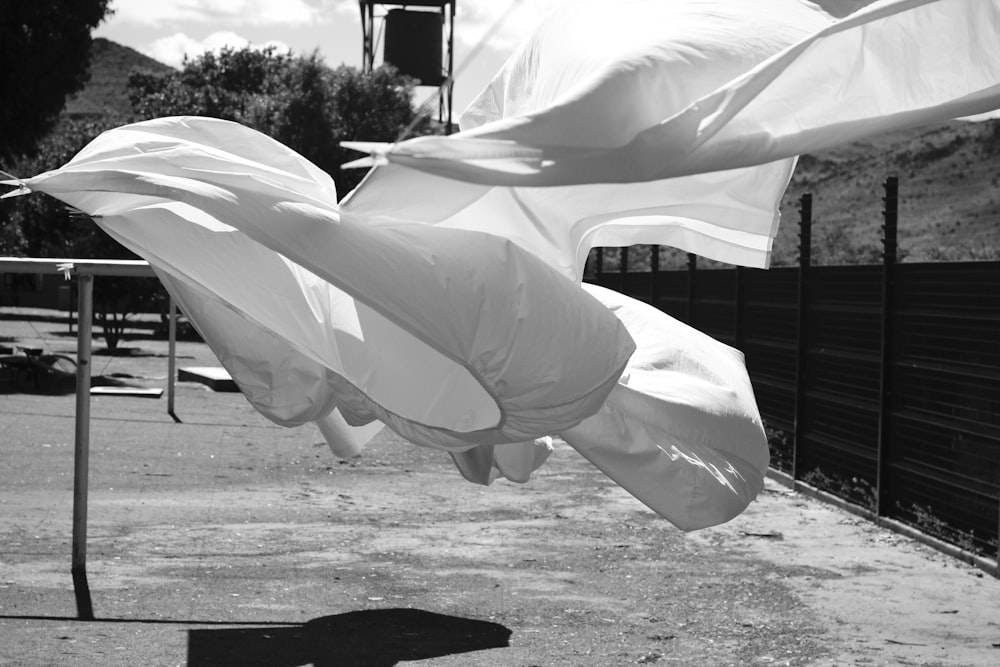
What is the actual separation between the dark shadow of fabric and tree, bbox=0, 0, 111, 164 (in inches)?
636

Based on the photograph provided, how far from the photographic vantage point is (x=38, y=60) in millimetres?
21094

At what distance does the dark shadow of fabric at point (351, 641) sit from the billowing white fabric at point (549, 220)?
330 cm

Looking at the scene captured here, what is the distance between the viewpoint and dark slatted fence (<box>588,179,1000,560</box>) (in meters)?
8.79

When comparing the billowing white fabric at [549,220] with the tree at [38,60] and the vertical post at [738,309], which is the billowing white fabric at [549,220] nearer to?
the vertical post at [738,309]

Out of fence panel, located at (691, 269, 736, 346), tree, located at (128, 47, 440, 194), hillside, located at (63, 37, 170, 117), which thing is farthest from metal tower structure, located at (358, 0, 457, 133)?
hillside, located at (63, 37, 170, 117)

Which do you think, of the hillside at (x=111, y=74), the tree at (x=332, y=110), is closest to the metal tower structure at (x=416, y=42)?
the tree at (x=332, y=110)

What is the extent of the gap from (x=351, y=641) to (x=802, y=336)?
6.88 metres

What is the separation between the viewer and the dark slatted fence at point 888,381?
28.8ft

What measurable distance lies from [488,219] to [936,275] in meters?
7.55

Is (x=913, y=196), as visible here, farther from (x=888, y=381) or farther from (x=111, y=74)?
(x=111, y=74)

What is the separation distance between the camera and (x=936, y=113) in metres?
2.32

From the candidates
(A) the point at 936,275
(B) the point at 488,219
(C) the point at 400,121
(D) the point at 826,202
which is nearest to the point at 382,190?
(B) the point at 488,219

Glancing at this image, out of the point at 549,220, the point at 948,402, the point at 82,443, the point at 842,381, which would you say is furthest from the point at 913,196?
the point at 549,220

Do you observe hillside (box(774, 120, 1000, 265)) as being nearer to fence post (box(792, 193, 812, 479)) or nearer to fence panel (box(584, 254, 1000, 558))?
fence panel (box(584, 254, 1000, 558))
